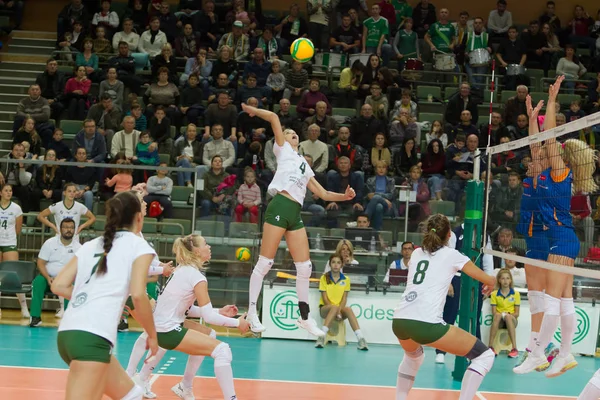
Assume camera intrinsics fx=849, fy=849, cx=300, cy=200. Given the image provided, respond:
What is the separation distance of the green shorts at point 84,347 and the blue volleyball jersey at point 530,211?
15.6 feet

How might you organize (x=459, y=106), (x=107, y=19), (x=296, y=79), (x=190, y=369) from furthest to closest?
(x=107, y=19) < (x=296, y=79) < (x=459, y=106) < (x=190, y=369)

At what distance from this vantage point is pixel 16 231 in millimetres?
14398

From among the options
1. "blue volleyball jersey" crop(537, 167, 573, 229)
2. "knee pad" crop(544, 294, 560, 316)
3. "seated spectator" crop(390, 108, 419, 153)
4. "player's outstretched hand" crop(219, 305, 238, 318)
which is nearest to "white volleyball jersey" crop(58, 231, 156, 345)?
"player's outstretched hand" crop(219, 305, 238, 318)

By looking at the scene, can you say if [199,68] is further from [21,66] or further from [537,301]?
[537,301]

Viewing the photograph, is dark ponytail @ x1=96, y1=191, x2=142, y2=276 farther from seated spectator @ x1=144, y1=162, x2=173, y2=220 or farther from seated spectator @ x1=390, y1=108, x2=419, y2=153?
seated spectator @ x1=390, y1=108, x2=419, y2=153

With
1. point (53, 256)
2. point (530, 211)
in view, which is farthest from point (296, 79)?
point (530, 211)

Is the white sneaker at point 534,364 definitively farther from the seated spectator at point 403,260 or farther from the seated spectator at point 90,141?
the seated spectator at point 90,141

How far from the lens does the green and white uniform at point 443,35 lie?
19891mm

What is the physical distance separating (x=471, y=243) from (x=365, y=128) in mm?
6448

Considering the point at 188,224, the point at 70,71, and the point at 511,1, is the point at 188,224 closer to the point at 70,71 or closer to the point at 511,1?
the point at 70,71

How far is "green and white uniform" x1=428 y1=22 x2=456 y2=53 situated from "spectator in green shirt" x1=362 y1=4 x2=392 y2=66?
1.24 meters

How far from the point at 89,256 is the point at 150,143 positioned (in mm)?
10448

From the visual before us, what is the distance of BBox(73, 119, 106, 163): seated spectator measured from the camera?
16.1m

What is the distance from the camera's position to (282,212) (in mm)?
9070
